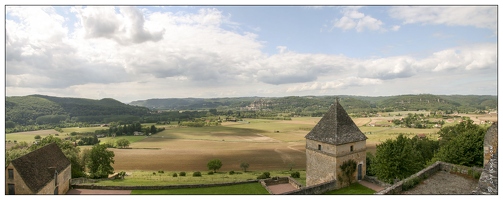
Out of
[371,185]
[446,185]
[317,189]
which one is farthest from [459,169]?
[317,189]

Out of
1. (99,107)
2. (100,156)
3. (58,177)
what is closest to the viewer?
(58,177)

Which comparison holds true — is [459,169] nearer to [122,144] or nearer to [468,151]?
[468,151]

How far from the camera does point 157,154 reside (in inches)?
1775

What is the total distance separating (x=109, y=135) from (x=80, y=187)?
56.5m

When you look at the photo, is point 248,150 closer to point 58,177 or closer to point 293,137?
point 293,137

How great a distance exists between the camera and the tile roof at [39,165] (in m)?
13.1

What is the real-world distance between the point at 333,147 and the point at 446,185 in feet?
19.7

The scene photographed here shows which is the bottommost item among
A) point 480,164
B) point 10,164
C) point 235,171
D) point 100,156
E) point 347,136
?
point 235,171

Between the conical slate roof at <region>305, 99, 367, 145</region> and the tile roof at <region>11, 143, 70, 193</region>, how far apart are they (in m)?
17.1

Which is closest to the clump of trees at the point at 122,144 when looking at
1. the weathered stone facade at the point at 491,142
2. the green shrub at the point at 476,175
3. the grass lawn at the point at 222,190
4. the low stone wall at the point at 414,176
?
the grass lawn at the point at 222,190

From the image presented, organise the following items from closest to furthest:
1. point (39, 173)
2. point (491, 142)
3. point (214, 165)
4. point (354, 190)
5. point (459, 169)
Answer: point (491, 142)
point (39, 173)
point (459, 169)
point (354, 190)
point (214, 165)

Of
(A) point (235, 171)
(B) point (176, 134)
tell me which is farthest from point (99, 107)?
(A) point (235, 171)

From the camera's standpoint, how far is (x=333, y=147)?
16.0 meters

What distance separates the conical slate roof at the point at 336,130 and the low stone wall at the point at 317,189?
269 cm
